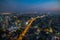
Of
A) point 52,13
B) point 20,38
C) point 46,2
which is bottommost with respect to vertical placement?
point 20,38

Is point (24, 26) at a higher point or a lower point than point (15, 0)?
lower

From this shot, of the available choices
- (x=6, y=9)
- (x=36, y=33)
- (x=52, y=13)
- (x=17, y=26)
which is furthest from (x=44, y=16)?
(x=6, y=9)

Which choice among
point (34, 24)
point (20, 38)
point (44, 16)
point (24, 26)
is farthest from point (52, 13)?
point (20, 38)

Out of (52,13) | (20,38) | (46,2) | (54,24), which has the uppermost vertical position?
(46,2)

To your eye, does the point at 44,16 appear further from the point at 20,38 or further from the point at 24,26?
the point at 20,38

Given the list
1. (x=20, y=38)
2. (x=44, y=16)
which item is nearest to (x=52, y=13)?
(x=44, y=16)

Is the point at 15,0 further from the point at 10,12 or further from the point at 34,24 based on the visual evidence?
the point at 34,24

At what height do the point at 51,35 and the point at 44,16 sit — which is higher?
the point at 44,16
